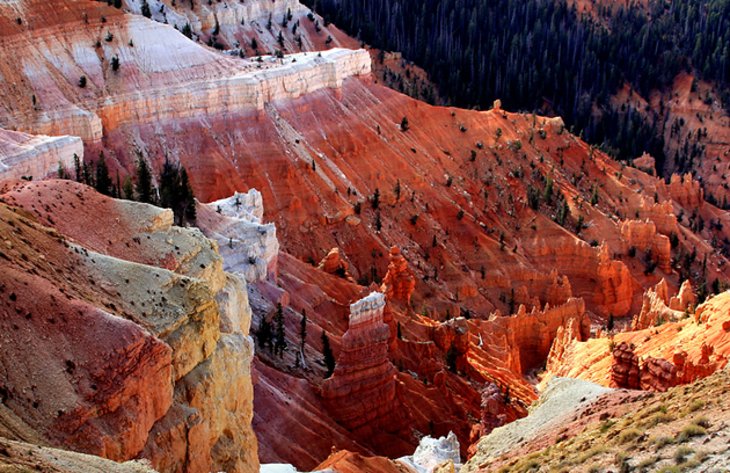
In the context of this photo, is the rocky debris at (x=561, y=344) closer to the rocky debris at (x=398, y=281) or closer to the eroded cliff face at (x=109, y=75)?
the rocky debris at (x=398, y=281)

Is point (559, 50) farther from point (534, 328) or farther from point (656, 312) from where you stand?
point (656, 312)

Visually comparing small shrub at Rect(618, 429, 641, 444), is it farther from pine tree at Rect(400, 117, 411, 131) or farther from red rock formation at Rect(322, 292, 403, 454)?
pine tree at Rect(400, 117, 411, 131)

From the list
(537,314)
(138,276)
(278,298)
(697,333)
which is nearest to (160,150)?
(278,298)

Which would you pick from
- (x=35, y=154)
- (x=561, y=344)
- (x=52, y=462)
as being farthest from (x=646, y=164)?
(x=52, y=462)

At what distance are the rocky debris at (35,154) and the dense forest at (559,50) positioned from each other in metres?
61.3

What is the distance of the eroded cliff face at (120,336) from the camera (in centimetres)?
2123

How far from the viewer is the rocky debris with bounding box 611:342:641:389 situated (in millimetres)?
38969

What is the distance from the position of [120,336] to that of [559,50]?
380ft

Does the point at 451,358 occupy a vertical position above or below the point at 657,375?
below

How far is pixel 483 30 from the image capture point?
131625 millimetres

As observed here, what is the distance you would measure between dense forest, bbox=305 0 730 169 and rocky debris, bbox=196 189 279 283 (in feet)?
216

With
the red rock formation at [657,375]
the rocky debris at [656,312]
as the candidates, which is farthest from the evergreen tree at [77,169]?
the rocky debris at [656,312]

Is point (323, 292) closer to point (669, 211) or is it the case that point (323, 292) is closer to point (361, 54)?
point (361, 54)

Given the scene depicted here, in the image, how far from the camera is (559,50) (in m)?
132
